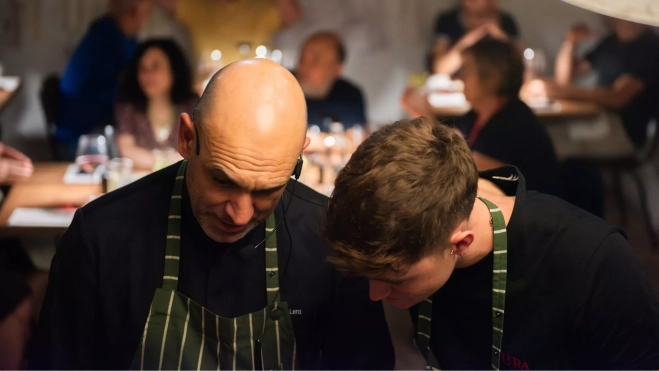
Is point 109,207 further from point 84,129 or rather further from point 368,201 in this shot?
point 84,129

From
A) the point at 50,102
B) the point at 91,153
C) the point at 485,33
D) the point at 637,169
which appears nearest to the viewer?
the point at 91,153

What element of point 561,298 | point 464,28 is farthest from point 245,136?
point 464,28

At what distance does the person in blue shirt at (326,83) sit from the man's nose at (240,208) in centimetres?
173

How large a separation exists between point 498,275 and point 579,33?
2052 millimetres

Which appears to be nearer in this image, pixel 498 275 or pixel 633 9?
pixel 633 9

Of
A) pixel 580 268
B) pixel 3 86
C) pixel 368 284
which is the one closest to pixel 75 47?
pixel 3 86

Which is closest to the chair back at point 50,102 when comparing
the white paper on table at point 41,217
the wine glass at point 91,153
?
the wine glass at point 91,153

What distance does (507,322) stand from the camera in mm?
1389

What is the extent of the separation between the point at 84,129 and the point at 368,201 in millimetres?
2031

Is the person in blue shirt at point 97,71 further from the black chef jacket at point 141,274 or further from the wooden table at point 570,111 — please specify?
the wooden table at point 570,111

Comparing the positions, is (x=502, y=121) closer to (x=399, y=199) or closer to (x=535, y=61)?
(x=535, y=61)

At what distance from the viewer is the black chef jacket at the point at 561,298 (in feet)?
4.28

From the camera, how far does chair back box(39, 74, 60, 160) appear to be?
2.79m

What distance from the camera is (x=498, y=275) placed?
4.42ft
